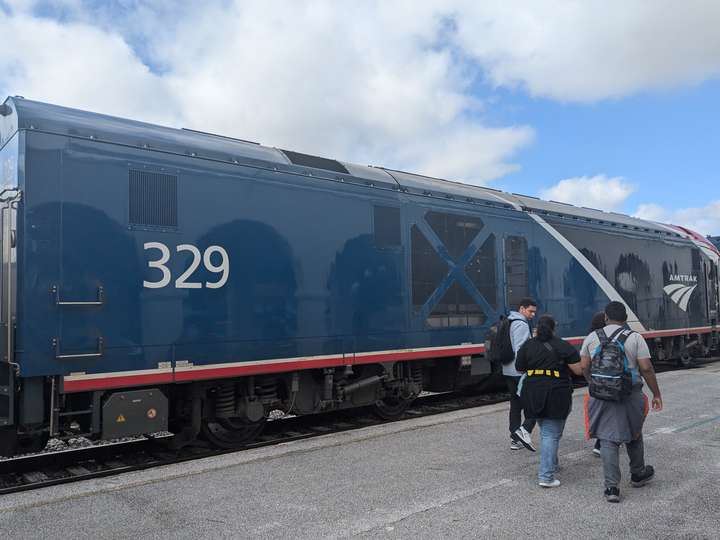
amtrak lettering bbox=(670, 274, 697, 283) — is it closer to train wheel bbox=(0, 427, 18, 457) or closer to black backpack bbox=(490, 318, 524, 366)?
black backpack bbox=(490, 318, 524, 366)

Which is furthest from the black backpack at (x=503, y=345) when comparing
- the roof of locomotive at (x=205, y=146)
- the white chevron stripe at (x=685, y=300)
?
the white chevron stripe at (x=685, y=300)

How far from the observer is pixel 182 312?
6.07 metres

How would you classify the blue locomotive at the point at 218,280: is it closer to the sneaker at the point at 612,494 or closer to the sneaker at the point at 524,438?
the sneaker at the point at 524,438

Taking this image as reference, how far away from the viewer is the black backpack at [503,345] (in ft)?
21.6

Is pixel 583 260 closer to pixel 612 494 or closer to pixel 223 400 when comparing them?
pixel 612 494

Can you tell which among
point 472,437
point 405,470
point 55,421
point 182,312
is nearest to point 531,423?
point 472,437

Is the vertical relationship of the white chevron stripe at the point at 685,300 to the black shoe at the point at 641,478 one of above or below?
above

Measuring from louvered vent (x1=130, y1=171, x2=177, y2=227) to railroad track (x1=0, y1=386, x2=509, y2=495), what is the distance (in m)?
2.48

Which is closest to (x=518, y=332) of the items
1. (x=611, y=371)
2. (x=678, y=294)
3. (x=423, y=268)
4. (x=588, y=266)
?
(x=611, y=371)

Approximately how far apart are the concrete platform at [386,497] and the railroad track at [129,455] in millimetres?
532

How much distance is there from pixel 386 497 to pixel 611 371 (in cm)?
208

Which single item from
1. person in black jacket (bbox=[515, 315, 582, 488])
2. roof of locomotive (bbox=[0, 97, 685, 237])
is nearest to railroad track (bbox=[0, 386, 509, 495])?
person in black jacket (bbox=[515, 315, 582, 488])

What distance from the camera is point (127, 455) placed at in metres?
6.57

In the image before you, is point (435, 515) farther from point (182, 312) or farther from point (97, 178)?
point (97, 178)
